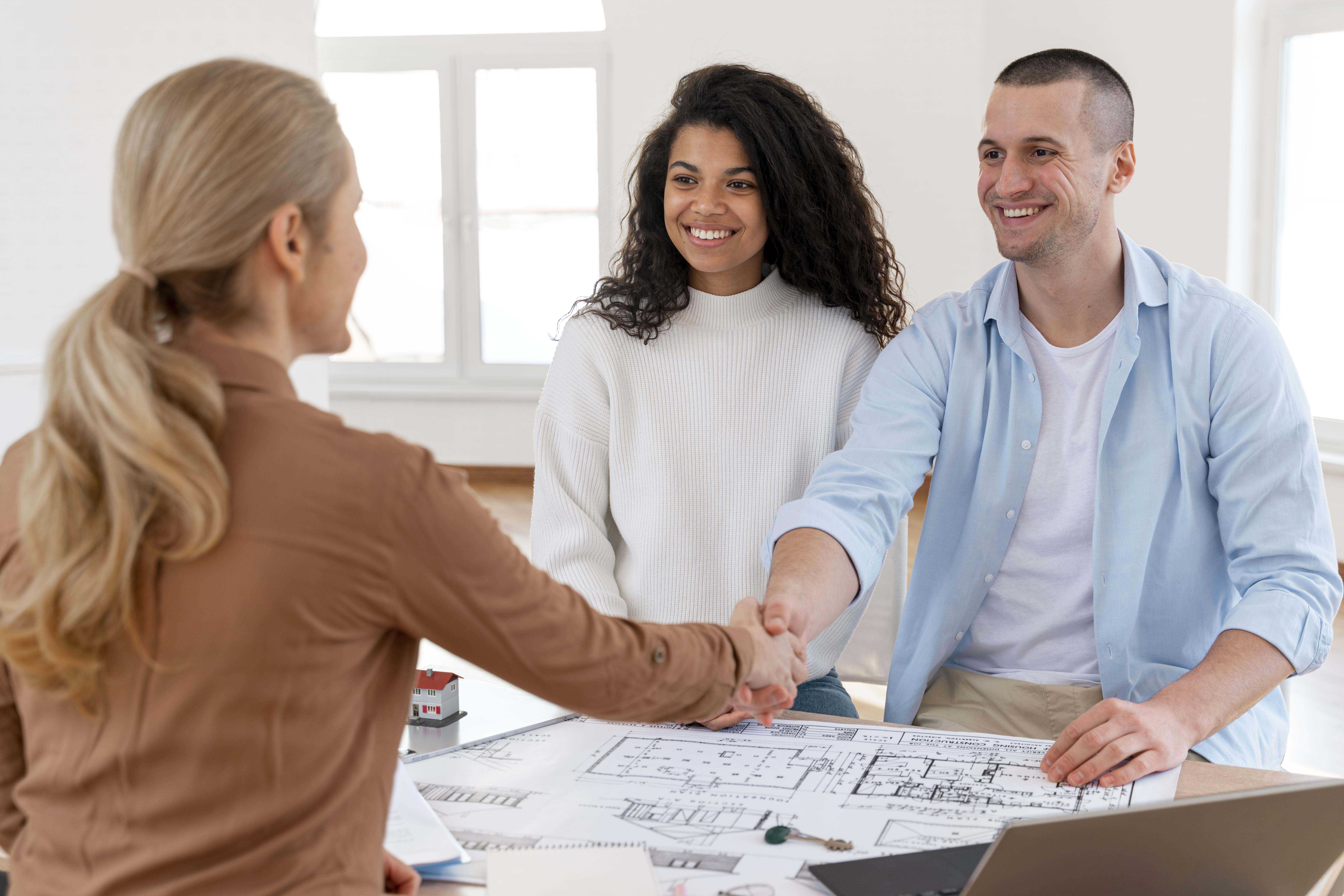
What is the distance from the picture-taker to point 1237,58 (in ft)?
17.1

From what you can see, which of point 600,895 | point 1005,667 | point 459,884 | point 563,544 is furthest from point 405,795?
point 1005,667

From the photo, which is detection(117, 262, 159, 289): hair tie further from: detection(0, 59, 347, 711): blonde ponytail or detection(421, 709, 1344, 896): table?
detection(421, 709, 1344, 896): table

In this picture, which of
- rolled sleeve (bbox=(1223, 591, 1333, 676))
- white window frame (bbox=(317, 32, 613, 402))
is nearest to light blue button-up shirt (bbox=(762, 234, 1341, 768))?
rolled sleeve (bbox=(1223, 591, 1333, 676))

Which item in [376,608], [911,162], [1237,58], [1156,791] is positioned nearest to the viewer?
[376,608]

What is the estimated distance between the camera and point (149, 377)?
0.84 meters

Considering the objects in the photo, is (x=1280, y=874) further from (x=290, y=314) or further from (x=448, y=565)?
(x=290, y=314)

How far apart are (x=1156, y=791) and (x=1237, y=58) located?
4807 millimetres

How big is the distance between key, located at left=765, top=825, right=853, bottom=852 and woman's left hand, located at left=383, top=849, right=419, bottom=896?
0.34 metres

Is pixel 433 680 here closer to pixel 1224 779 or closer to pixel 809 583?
pixel 809 583

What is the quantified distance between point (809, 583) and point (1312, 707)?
8.68 ft

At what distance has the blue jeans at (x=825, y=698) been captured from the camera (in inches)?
79.6

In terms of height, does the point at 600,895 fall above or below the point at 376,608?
below

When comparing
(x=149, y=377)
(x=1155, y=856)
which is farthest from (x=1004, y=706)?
(x=149, y=377)

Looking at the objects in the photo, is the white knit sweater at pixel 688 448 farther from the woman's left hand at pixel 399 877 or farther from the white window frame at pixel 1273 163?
the white window frame at pixel 1273 163
